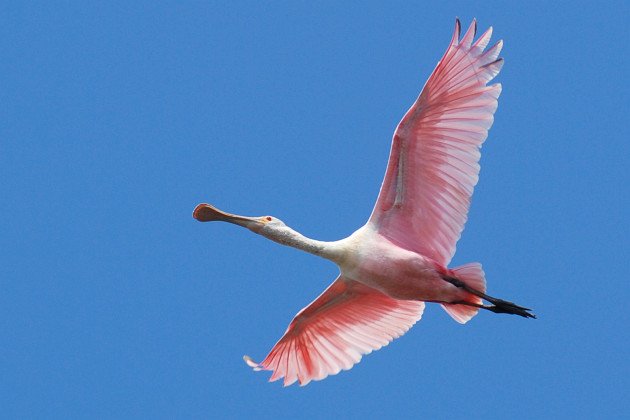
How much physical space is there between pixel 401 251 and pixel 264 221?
1.29 meters

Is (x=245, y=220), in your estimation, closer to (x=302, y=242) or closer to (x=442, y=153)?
(x=302, y=242)

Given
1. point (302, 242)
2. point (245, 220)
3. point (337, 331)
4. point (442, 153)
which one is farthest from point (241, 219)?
point (442, 153)

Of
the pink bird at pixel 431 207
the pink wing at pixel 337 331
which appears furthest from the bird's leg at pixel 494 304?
the pink wing at pixel 337 331

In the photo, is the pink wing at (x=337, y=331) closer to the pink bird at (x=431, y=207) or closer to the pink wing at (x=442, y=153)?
the pink bird at (x=431, y=207)

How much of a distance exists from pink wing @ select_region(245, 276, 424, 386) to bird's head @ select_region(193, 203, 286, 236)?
87 centimetres

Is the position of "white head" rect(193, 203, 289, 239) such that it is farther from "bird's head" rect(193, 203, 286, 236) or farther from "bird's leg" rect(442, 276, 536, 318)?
"bird's leg" rect(442, 276, 536, 318)

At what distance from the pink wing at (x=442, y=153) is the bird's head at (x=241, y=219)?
2.98 feet

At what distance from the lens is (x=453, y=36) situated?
10.6 meters

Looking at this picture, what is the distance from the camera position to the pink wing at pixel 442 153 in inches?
420

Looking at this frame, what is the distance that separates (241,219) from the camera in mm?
11398

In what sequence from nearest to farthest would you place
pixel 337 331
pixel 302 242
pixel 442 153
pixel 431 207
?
pixel 442 153 < pixel 431 207 < pixel 302 242 < pixel 337 331

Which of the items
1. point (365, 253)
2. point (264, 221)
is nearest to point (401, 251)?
point (365, 253)

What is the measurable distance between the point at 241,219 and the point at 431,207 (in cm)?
171

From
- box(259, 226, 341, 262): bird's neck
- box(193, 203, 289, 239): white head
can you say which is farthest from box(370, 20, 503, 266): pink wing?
box(193, 203, 289, 239): white head
